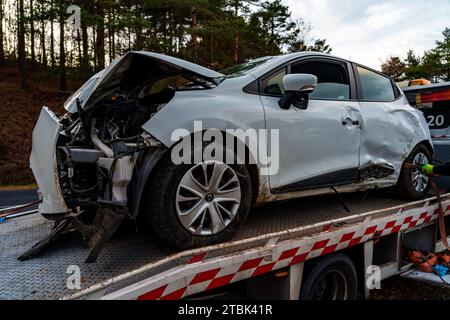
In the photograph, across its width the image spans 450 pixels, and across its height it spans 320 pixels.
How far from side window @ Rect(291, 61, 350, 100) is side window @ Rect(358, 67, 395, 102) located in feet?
0.83

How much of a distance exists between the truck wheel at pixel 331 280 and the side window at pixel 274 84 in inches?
54.2

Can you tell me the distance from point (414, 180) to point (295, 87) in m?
2.14

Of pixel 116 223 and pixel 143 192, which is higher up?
pixel 143 192

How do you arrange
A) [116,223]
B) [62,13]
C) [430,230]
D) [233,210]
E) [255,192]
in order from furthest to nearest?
[62,13] → [430,230] → [255,192] → [233,210] → [116,223]

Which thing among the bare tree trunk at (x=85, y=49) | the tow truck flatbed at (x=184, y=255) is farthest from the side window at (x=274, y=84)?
the bare tree trunk at (x=85, y=49)

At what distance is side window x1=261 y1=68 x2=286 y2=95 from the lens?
2924mm

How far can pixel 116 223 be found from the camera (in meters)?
2.24

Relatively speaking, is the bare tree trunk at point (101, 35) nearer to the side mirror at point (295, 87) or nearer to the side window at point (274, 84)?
the side window at point (274, 84)

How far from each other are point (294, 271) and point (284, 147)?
3.02ft

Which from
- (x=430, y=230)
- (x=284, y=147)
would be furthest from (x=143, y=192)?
(x=430, y=230)

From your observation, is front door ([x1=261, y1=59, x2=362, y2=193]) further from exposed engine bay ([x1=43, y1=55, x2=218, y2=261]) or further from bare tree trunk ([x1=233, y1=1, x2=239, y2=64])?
bare tree trunk ([x1=233, y1=1, x2=239, y2=64])

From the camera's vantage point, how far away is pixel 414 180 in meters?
3.98

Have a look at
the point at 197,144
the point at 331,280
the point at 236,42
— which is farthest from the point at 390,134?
the point at 236,42

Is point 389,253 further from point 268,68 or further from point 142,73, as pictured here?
point 142,73
